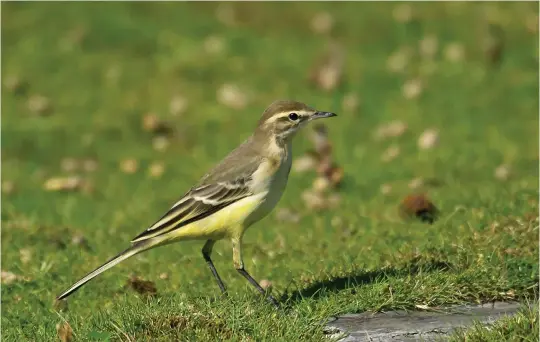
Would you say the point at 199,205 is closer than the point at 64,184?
Yes

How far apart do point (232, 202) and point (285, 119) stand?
811 mm

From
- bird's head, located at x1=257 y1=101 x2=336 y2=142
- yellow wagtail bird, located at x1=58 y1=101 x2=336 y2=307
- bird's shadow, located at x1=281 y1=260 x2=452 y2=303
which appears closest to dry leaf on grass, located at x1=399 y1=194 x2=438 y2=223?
bird's shadow, located at x1=281 y1=260 x2=452 y2=303

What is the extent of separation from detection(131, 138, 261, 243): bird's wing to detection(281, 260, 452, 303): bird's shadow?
839 mm

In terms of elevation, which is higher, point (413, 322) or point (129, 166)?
point (129, 166)

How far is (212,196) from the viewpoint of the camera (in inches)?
319

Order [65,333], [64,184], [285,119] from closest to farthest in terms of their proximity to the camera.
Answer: [65,333], [285,119], [64,184]

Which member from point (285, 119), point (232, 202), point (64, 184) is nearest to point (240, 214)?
point (232, 202)

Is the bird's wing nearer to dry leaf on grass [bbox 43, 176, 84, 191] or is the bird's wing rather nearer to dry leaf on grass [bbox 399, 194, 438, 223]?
dry leaf on grass [bbox 399, 194, 438, 223]

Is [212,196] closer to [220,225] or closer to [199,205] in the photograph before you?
[199,205]

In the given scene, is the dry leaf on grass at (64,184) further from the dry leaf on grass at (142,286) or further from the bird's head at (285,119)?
the bird's head at (285,119)

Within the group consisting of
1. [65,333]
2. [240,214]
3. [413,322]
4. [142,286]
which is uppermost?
[240,214]

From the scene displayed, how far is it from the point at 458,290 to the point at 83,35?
1154cm

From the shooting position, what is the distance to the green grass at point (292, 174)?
7.68 metres

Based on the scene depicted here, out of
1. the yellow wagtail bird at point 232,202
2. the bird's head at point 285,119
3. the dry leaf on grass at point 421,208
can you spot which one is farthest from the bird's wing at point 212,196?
the dry leaf on grass at point 421,208
